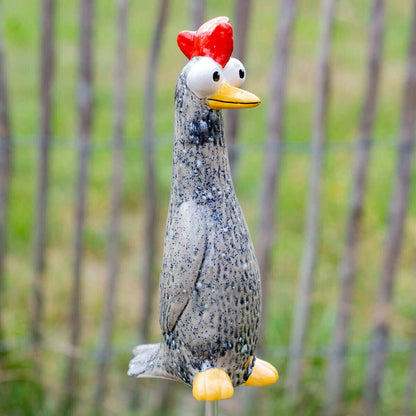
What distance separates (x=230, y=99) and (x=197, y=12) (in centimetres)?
101

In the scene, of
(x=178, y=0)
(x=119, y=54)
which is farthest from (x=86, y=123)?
(x=178, y=0)

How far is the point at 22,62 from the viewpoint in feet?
14.5

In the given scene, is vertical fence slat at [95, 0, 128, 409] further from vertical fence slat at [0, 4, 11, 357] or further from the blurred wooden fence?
vertical fence slat at [0, 4, 11, 357]

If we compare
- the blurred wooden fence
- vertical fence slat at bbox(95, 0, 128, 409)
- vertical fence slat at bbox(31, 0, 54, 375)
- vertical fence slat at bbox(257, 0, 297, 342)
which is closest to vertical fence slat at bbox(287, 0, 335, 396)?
the blurred wooden fence

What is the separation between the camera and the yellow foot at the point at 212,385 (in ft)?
3.04

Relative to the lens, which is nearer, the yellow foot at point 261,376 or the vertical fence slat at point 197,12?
the yellow foot at point 261,376

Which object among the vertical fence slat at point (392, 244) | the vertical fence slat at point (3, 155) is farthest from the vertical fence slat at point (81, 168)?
the vertical fence slat at point (392, 244)

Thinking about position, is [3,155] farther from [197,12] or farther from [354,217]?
[354,217]

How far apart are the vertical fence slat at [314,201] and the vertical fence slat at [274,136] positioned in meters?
0.11

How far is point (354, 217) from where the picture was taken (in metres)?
2.01

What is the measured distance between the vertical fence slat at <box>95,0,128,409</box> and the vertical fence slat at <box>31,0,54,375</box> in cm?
21

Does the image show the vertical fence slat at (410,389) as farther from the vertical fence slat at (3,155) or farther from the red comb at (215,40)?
the red comb at (215,40)

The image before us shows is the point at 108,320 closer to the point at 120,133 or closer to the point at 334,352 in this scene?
the point at 120,133

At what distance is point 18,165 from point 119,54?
6.02ft
